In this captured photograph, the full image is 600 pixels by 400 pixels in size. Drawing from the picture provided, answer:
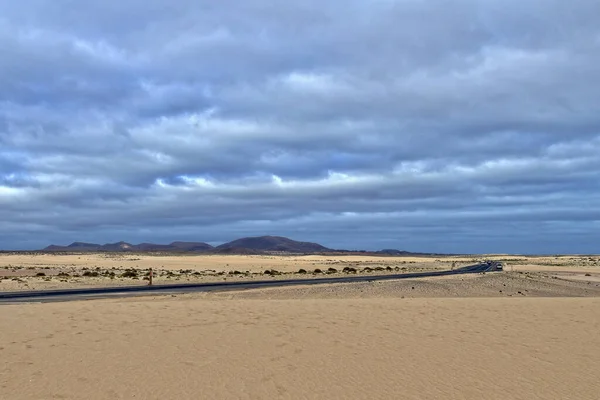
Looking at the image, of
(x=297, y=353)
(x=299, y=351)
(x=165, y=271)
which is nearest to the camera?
(x=297, y=353)

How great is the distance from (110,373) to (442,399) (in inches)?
229

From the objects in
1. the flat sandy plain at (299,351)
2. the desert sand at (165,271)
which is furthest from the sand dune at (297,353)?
the desert sand at (165,271)

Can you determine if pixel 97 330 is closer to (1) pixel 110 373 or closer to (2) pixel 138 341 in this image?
(2) pixel 138 341

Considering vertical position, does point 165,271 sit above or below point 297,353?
above

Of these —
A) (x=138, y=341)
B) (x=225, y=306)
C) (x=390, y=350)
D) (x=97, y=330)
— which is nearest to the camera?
(x=390, y=350)

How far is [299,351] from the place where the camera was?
11.8 metres

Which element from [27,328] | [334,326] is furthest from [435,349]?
[27,328]

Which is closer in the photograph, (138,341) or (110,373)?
(110,373)

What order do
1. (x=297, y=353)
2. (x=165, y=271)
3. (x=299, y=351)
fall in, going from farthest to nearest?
(x=165, y=271) < (x=299, y=351) < (x=297, y=353)

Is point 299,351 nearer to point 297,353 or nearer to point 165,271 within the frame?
point 297,353

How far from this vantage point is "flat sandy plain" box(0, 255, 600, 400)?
9.09m

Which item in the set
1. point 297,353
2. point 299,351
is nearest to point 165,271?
point 299,351

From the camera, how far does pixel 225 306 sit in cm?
1914

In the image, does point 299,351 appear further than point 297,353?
Yes
